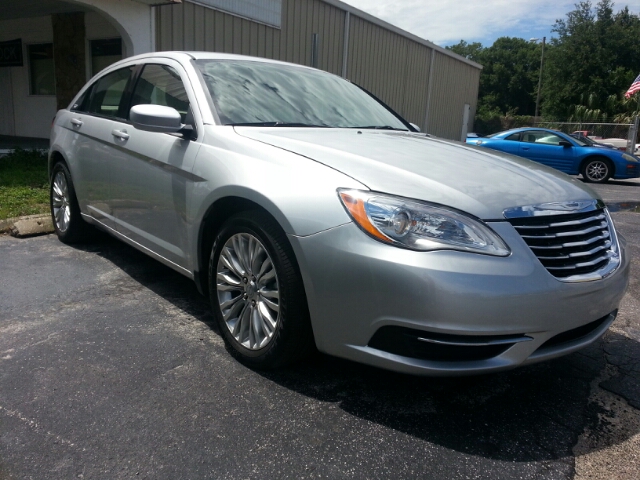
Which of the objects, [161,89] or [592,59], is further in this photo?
[592,59]

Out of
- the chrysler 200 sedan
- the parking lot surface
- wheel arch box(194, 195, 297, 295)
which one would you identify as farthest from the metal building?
the parking lot surface

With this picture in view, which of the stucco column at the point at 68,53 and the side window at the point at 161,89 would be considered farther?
the stucco column at the point at 68,53

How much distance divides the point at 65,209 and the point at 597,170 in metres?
12.8

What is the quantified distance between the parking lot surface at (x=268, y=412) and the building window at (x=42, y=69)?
11482mm

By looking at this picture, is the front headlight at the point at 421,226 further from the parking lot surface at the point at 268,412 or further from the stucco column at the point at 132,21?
the stucco column at the point at 132,21

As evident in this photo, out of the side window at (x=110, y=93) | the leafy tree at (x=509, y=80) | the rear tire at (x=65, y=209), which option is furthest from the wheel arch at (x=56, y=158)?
the leafy tree at (x=509, y=80)

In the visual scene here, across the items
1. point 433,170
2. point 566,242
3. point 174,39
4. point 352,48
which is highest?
point 352,48

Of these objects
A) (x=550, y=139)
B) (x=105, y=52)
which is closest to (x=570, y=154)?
(x=550, y=139)

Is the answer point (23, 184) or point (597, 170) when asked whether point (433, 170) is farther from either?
point (597, 170)

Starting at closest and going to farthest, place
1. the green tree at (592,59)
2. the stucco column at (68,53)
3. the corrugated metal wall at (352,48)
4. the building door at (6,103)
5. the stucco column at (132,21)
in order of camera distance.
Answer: the stucco column at (132,21)
the corrugated metal wall at (352,48)
the stucco column at (68,53)
the building door at (6,103)
the green tree at (592,59)

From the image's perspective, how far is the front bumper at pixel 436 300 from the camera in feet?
6.82

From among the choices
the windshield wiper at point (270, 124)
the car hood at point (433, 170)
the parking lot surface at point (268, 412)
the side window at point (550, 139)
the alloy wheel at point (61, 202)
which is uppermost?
the windshield wiper at point (270, 124)

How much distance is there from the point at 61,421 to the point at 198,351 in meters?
0.81

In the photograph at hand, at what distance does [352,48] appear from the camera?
16094 mm
